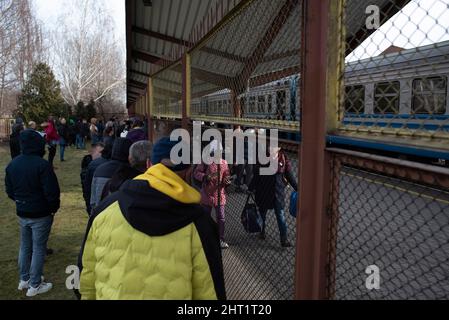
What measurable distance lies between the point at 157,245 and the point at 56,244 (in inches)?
196

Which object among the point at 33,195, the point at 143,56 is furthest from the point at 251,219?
the point at 143,56

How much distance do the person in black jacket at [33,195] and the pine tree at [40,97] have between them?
24.0 meters

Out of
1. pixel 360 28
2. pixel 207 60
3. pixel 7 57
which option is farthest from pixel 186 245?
pixel 7 57

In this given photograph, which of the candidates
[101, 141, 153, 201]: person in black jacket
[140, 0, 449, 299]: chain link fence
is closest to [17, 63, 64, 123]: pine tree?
[140, 0, 449, 299]: chain link fence

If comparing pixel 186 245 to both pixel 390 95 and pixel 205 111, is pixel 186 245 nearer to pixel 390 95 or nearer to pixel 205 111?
pixel 390 95

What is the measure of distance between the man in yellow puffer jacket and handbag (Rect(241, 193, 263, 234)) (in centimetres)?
255

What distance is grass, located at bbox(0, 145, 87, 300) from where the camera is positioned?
4492 millimetres

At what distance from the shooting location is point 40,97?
87.0 ft

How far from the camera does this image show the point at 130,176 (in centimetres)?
318

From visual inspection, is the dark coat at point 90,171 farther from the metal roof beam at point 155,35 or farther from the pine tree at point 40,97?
the pine tree at point 40,97

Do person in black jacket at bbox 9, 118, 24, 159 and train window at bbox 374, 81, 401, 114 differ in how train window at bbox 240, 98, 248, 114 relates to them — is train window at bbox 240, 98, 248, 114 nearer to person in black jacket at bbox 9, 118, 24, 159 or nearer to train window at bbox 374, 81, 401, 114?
train window at bbox 374, 81, 401, 114

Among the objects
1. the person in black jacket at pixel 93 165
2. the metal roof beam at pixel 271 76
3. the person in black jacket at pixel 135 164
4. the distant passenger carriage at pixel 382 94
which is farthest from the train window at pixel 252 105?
the person in black jacket at pixel 93 165

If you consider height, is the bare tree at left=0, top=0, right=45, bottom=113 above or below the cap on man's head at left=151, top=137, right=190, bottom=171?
above

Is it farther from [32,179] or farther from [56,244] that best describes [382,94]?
[56,244]
